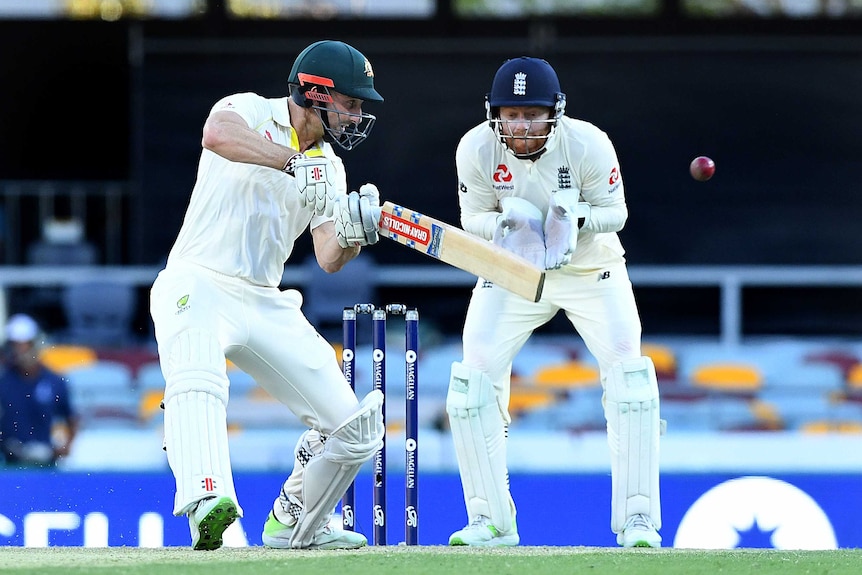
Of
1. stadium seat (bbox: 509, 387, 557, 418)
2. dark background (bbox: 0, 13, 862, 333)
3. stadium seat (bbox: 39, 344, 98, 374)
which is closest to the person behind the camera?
stadium seat (bbox: 509, 387, 557, 418)

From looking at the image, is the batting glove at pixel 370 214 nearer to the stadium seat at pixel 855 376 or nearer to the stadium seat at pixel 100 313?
the stadium seat at pixel 855 376

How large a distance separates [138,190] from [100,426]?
1893 millimetres

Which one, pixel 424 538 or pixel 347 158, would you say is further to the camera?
pixel 347 158

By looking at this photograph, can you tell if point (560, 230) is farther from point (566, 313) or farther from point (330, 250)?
point (330, 250)

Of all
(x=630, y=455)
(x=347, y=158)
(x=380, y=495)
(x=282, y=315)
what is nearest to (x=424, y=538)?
(x=380, y=495)

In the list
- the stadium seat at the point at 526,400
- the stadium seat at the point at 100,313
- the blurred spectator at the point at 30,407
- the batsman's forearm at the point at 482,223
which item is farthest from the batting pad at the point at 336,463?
the stadium seat at the point at 100,313

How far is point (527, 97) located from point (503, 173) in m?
0.27

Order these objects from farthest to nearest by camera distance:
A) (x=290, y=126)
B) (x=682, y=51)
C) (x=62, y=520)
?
(x=682, y=51) → (x=62, y=520) → (x=290, y=126)

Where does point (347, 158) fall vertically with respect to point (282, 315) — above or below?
above

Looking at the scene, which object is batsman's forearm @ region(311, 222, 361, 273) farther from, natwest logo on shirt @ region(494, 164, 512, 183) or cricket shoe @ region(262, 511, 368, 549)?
cricket shoe @ region(262, 511, 368, 549)

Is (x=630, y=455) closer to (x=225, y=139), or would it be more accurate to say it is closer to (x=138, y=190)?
(x=225, y=139)

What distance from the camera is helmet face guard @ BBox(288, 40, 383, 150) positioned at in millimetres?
4156

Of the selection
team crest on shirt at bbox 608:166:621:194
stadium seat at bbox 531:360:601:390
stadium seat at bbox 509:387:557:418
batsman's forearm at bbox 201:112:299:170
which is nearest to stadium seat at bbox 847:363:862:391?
stadium seat at bbox 531:360:601:390

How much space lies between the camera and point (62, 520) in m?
5.92
